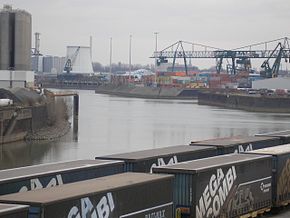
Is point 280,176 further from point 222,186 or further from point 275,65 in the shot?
point 275,65

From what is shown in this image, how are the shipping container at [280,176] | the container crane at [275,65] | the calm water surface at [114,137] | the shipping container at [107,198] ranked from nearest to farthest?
1. the shipping container at [107,198]
2. the shipping container at [280,176]
3. the calm water surface at [114,137]
4. the container crane at [275,65]

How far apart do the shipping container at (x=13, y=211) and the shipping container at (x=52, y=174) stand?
368 cm

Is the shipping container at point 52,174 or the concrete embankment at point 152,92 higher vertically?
the shipping container at point 52,174

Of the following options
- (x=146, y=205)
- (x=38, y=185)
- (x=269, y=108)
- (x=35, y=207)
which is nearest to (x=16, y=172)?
(x=38, y=185)

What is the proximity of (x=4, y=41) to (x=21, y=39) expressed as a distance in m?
2.32

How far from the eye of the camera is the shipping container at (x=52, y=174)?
14.7 m

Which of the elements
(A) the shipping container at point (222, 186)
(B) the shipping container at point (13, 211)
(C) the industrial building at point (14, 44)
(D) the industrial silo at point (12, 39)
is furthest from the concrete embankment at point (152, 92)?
(B) the shipping container at point (13, 211)

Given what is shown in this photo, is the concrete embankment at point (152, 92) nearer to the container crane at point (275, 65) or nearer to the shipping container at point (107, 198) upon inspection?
the container crane at point (275, 65)

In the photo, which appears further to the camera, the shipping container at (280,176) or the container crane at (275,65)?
the container crane at (275,65)

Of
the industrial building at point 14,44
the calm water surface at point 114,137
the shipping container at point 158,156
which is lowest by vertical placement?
the calm water surface at point 114,137

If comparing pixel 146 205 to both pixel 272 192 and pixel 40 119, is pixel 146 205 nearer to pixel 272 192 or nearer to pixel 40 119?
pixel 272 192

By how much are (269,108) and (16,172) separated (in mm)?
92771

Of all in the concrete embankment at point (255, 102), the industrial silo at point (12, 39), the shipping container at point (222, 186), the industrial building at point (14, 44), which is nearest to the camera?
the shipping container at point (222, 186)

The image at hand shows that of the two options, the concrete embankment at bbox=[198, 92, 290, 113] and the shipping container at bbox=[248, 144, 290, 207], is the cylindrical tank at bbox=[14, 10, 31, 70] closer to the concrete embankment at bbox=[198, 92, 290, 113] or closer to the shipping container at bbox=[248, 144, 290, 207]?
the concrete embankment at bbox=[198, 92, 290, 113]
